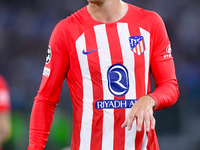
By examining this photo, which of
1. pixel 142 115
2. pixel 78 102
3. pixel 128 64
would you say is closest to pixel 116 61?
pixel 128 64

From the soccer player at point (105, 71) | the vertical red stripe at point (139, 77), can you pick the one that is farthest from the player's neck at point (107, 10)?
the vertical red stripe at point (139, 77)

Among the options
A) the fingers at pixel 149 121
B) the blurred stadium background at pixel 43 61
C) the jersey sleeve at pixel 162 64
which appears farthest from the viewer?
the blurred stadium background at pixel 43 61

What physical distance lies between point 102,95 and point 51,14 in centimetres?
393

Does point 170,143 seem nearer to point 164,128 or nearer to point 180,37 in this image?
point 164,128

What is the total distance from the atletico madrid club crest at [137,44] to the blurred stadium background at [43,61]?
128 inches

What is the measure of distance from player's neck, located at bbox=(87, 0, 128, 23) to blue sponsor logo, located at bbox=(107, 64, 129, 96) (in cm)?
25

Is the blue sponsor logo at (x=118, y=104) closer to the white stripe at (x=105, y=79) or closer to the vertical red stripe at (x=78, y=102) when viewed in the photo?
the white stripe at (x=105, y=79)

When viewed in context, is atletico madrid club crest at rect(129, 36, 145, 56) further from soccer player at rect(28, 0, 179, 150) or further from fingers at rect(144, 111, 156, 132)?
fingers at rect(144, 111, 156, 132)

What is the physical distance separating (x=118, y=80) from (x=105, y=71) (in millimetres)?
74

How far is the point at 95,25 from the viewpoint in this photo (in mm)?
1859

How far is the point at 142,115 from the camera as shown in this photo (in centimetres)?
147

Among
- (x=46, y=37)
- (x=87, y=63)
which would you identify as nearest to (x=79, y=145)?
(x=87, y=63)

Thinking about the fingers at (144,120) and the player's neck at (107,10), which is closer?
the fingers at (144,120)

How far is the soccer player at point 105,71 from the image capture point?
5.93 ft
